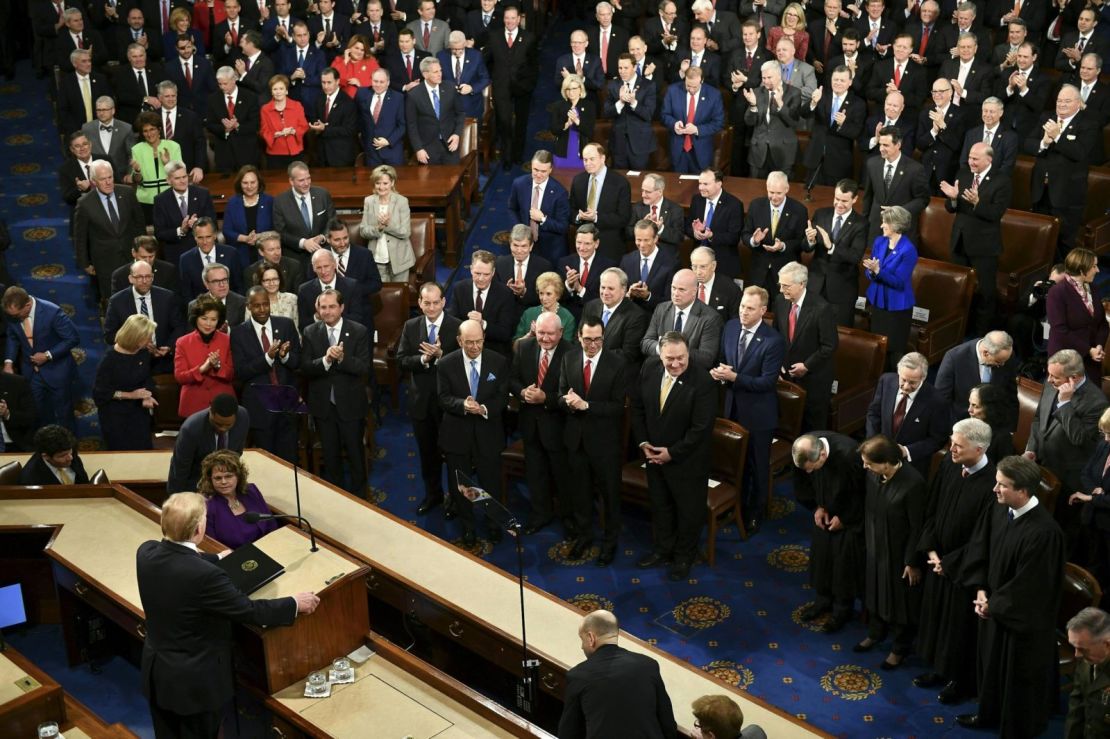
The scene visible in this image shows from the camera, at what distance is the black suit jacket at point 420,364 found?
8344 millimetres

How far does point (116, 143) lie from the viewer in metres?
11.0

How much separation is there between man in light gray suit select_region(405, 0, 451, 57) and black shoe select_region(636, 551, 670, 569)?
6.25m

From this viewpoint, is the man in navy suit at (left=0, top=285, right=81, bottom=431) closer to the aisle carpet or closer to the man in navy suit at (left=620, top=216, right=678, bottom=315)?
the aisle carpet

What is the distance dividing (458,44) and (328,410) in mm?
4717

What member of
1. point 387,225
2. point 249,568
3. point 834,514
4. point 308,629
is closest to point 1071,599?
point 834,514

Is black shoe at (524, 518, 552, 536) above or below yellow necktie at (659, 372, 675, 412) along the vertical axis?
below

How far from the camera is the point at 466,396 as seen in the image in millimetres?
8039

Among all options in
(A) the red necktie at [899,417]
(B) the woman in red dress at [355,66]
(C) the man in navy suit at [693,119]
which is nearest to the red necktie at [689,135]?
→ (C) the man in navy suit at [693,119]

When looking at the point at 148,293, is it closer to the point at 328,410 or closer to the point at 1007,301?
the point at 328,410

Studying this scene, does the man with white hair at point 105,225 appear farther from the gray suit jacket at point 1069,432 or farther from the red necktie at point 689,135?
the gray suit jacket at point 1069,432

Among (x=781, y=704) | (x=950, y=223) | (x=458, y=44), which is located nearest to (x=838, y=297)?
(x=950, y=223)

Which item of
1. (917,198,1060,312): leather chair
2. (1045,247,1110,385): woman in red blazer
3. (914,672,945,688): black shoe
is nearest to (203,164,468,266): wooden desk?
(917,198,1060,312): leather chair

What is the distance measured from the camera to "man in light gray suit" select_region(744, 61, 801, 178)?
36.6ft

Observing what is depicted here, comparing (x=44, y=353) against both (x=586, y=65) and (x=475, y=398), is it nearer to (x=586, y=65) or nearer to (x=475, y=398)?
(x=475, y=398)
